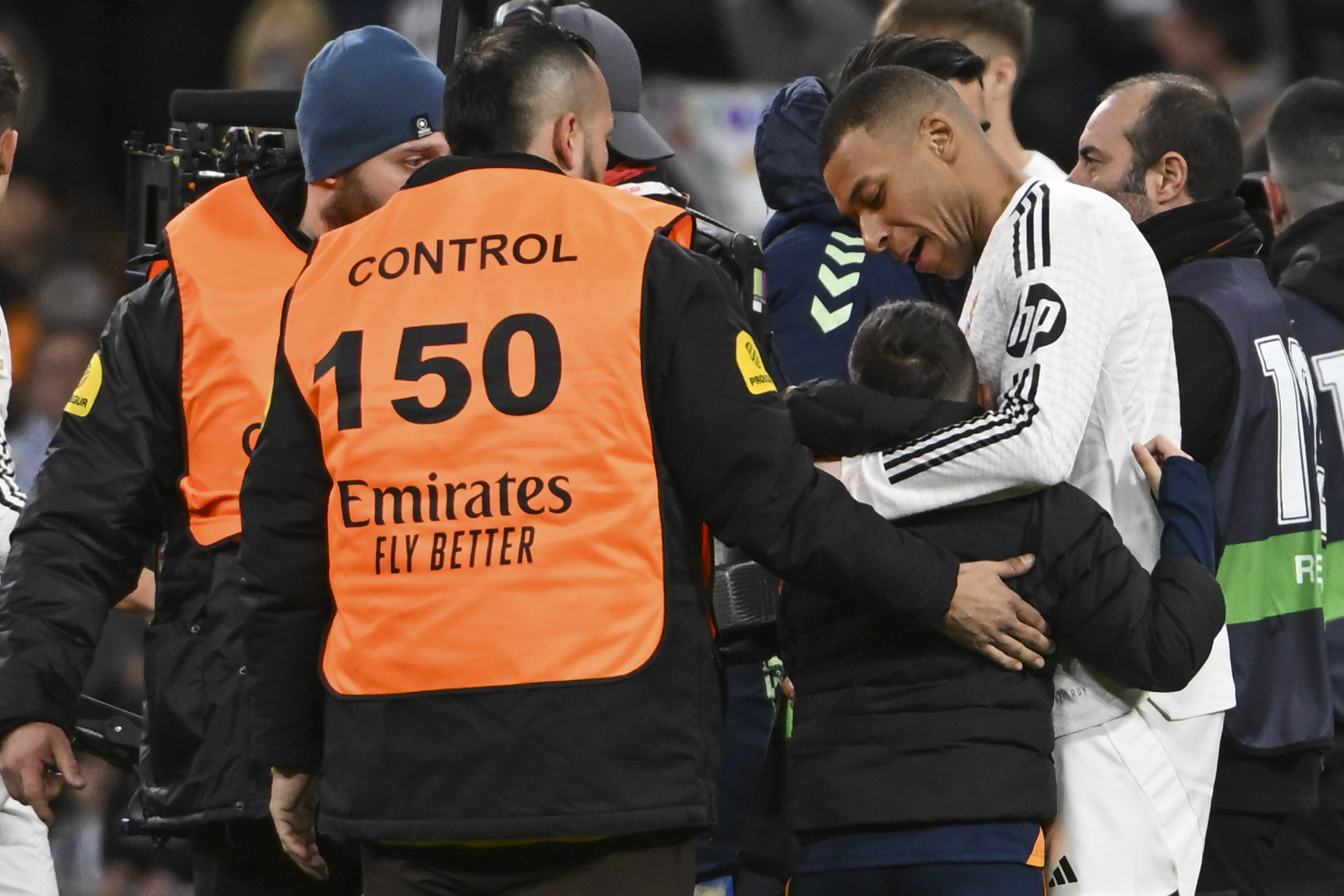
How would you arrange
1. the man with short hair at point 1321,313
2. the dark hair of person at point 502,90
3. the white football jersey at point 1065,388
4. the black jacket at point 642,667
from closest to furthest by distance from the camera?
the black jacket at point 642,667, the dark hair of person at point 502,90, the white football jersey at point 1065,388, the man with short hair at point 1321,313

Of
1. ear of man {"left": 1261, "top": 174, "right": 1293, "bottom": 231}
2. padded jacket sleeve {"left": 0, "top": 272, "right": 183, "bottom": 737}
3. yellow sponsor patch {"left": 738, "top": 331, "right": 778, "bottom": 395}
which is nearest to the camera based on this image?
yellow sponsor patch {"left": 738, "top": 331, "right": 778, "bottom": 395}

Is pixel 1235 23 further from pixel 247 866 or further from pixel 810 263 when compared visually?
pixel 247 866

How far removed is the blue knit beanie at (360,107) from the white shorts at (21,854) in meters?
1.49

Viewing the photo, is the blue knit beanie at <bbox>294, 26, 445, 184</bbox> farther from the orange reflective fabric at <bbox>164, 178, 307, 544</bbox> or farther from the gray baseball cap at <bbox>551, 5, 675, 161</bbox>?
the gray baseball cap at <bbox>551, 5, 675, 161</bbox>

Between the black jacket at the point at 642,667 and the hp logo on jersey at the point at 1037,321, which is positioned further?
the hp logo on jersey at the point at 1037,321

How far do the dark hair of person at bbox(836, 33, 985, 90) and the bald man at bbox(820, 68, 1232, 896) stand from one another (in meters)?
0.63

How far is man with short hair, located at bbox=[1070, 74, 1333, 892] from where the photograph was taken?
9.46 feet

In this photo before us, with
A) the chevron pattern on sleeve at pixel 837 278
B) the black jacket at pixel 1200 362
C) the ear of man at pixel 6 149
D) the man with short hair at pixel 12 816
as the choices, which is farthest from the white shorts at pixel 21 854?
the black jacket at pixel 1200 362

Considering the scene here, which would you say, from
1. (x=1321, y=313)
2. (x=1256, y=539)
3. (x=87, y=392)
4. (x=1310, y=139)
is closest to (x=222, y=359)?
(x=87, y=392)

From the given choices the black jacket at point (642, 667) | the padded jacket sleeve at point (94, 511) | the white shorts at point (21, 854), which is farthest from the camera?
the white shorts at point (21, 854)

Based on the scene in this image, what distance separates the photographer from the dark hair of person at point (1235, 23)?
8.09 m

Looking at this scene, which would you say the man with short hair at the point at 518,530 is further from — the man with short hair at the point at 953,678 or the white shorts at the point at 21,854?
the white shorts at the point at 21,854

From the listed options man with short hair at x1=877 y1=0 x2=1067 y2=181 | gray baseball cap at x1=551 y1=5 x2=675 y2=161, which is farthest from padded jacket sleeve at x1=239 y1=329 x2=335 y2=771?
man with short hair at x1=877 y1=0 x2=1067 y2=181

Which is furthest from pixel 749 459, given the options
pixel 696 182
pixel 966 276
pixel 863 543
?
pixel 696 182
